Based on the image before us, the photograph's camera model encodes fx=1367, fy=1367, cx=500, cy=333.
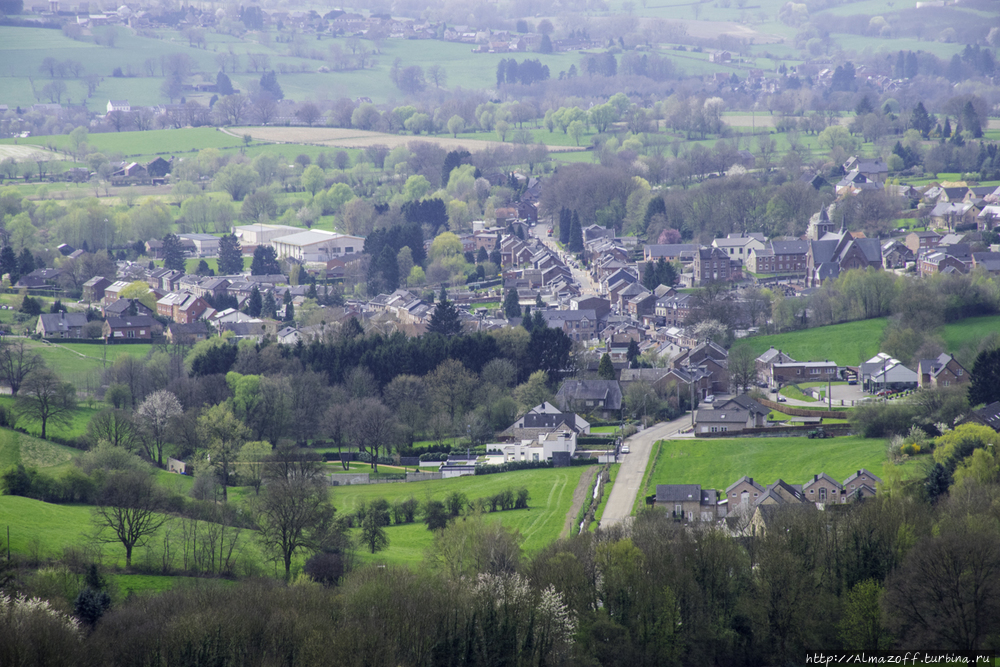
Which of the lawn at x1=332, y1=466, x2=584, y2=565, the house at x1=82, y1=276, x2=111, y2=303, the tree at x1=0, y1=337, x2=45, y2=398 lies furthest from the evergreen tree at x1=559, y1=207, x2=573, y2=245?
the lawn at x1=332, y1=466, x2=584, y2=565

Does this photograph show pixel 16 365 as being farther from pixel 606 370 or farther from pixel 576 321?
pixel 576 321

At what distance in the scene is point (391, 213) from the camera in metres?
86.0

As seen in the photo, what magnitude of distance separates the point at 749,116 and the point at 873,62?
49903 millimetres

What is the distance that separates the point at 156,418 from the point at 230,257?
3112 centimetres

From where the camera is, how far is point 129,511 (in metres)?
33.3

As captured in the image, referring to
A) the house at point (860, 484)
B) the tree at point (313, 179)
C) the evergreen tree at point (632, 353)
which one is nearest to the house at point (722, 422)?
the house at point (860, 484)

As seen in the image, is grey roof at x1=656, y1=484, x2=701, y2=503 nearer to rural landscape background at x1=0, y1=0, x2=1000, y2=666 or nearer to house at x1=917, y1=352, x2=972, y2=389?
rural landscape background at x1=0, y1=0, x2=1000, y2=666

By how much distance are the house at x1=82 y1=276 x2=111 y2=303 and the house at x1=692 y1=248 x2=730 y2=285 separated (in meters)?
29.5

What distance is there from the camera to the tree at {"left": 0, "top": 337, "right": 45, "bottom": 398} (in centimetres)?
4831

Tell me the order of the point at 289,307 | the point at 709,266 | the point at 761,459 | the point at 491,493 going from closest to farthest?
1. the point at 491,493
2. the point at 761,459
3. the point at 289,307
4. the point at 709,266

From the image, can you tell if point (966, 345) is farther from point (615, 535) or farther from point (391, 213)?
point (391, 213)

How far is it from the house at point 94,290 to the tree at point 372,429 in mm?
27211

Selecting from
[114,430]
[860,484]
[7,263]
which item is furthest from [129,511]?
[7,263]

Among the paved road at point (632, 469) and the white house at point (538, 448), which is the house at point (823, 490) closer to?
the paved road at point (632, 469)
